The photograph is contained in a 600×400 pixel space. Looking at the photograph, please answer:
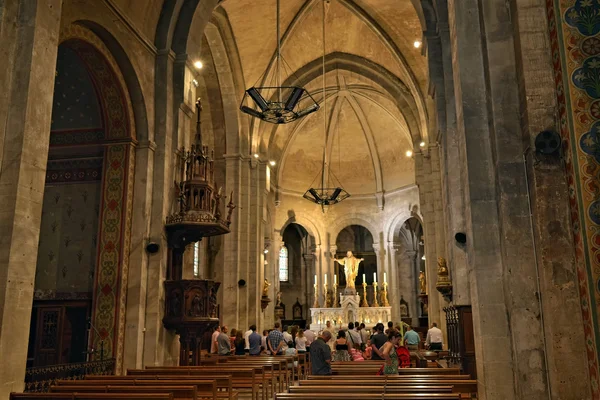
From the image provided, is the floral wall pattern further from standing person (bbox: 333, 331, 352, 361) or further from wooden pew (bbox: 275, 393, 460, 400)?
wooden pew (bbox: 275, 393, 460, 400)

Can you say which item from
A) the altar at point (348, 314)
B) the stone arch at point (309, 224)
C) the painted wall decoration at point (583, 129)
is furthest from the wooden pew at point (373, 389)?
the stone arch at point (309, 224)

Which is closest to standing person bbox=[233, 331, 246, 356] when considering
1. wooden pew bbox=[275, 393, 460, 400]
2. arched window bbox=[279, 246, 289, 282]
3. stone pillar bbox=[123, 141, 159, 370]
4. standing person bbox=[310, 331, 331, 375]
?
stone pillar bbox=[123, 141, 159, 370]

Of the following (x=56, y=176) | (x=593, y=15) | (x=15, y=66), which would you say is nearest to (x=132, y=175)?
(x=56, y=176)

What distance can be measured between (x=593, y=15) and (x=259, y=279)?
51.0 ft

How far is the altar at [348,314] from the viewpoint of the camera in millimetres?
25022

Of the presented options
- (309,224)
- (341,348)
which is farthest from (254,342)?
(309,224)

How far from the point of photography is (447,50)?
11516mm

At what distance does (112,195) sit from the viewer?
37.6ft

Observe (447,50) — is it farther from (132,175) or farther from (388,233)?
(388,233)

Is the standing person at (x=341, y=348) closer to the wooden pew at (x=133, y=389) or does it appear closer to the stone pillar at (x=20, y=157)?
the wooden pew at (x=133, y=389)

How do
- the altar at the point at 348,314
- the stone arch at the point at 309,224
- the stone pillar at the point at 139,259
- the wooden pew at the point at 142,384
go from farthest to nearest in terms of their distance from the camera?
the stone arch at the point at 309,224, the altar at the point at 348,314, the stone pillar at the point at 139,259, the wooden pew at the point at 142,384

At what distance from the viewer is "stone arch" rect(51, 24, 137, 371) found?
1076 cm

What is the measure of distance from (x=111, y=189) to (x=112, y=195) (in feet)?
0.43

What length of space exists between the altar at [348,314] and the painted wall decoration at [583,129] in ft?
68.4
